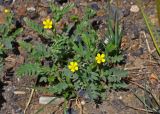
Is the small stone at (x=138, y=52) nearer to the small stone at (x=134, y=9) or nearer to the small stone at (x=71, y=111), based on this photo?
the small stone at (x=134, y=9)

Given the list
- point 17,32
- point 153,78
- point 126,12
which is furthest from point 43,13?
point 153,78

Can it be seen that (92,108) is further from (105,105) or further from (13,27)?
(13,27)

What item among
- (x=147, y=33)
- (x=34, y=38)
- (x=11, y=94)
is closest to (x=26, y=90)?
(x=11, y=94)

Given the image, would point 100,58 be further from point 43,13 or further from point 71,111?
point 43,13

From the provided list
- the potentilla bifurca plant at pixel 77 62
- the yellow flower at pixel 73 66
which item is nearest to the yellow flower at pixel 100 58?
the potentilla bifurca plant at pixel 77 62

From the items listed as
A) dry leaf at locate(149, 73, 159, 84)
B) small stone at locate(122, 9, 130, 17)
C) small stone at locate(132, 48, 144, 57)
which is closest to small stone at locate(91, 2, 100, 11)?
small stone at locate(122, 9, 130, 17)

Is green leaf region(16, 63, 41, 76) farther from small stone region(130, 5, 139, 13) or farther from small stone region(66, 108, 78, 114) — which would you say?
small stone region(130, 5, 139, 13)
